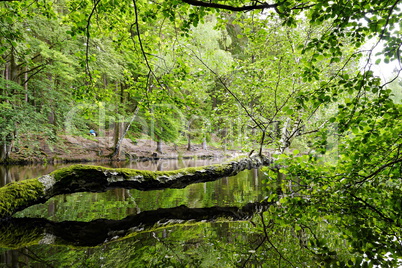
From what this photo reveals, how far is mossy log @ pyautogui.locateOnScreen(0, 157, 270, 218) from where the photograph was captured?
3719mm

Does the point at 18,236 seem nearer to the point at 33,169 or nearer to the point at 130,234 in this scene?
the point at 130,234

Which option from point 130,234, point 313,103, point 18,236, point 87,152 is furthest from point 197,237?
point 87,152

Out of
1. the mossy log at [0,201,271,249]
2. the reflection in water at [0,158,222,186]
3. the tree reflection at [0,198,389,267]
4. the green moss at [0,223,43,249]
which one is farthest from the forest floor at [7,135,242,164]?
the green moss at [0,223,43,249]

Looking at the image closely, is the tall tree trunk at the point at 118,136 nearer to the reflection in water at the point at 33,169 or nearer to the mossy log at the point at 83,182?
the reflection in water at the point at 33,169

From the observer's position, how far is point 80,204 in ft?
15.8

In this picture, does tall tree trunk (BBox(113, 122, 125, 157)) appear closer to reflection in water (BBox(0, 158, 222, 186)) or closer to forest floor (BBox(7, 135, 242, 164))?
forest floor (BBox(7, 135, 242, 164))

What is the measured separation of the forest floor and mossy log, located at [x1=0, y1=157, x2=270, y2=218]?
13.5ft

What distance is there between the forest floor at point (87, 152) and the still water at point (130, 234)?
5.29m

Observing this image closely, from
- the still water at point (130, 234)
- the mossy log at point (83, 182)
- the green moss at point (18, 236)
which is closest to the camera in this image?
the still water at point (130, 234)

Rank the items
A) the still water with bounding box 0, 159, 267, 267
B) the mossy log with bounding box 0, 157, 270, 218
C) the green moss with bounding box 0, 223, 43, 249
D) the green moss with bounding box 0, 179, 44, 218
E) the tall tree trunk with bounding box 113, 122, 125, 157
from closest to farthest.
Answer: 1. the still water with bounding box 0, 159, 267, 267
2. the green moss with bounding box 0, 223, 43, 249
3. the green moss with bounding box 0, 179, 44, 218
4. the mossy log with bounding box 0, 157, 270, 218
5. the tall tree trunk with bounding box 113, 122, 125, 157

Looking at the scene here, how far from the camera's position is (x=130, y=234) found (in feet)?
9.91

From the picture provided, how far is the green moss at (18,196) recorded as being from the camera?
3.60 m

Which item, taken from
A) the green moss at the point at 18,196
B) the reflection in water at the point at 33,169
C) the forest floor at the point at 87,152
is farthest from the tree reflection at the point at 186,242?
the forest floor at the point at 87,152

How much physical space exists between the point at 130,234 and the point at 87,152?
14.2 metres
